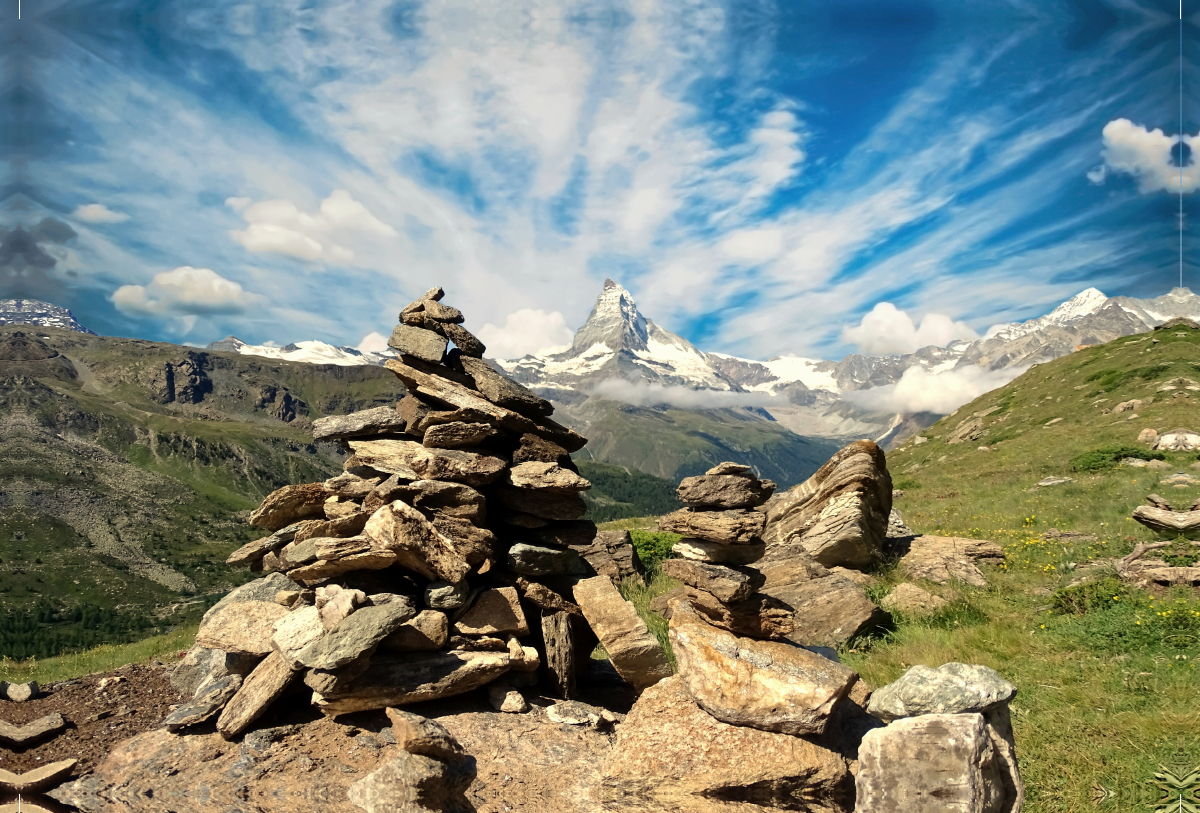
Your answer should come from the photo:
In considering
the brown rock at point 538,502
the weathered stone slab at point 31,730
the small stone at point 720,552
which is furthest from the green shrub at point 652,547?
the weathered stone slab at point 31,730

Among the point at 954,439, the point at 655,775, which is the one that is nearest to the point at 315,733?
the point at 655,775

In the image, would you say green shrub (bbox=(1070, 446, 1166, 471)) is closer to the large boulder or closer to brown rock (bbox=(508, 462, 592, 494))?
the large boulder

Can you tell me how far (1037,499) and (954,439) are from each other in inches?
1585

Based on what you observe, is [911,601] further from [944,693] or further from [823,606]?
[944,693]

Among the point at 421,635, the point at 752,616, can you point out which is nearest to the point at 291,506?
the point at 421,635

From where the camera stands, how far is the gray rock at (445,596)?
1259cm

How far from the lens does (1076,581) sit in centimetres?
1784

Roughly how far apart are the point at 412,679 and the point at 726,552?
7168 millimetres

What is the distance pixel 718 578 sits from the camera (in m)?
12.6

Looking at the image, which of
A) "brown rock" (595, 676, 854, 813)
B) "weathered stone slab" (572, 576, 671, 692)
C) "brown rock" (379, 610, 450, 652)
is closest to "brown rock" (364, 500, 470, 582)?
"brown rock" (379, 610, 450, 652)

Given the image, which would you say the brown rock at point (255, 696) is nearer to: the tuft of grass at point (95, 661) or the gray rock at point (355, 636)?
the gray rock at point (355, 636)

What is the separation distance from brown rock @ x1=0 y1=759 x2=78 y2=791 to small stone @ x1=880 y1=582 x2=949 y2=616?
19.3 meters

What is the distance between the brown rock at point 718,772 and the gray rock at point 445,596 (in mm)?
4356

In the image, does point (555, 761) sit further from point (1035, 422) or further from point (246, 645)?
point (1035, 422)
